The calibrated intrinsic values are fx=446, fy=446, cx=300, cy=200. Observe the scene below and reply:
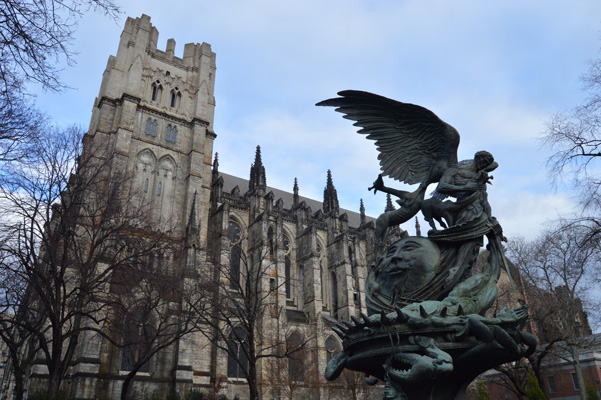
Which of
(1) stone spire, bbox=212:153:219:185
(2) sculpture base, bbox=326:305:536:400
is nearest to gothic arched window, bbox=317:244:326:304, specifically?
(1) stone spire, bbox=212:153:219:185

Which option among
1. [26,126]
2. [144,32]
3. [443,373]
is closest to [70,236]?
[26,126]

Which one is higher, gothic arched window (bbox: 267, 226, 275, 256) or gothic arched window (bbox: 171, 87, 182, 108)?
gothic arched window (bbox: 171, 87, 182, 108)

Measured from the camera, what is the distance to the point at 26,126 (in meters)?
8.54

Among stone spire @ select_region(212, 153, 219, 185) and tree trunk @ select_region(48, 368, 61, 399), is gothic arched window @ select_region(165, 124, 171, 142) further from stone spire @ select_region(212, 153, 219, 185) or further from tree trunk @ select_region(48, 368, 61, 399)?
tree trunk @ select_region(48, 368, 61, 399)

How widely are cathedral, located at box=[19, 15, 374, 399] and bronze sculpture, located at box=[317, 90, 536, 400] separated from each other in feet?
72.4

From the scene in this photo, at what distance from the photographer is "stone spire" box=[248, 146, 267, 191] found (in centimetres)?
4041

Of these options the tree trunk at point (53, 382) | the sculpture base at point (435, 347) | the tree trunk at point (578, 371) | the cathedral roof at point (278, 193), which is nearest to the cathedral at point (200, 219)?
the cathedral roof at point (278, 193)

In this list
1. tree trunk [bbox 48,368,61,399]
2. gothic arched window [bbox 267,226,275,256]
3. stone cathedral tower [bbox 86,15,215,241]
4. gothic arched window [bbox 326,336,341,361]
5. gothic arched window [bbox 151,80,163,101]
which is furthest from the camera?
gothic arched window [bbox 151,80,163,101]

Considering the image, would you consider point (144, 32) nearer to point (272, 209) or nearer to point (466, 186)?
point (272, 209)

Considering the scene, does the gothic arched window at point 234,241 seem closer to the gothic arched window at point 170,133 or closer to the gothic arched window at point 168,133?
the gothic arched window at point 170,133

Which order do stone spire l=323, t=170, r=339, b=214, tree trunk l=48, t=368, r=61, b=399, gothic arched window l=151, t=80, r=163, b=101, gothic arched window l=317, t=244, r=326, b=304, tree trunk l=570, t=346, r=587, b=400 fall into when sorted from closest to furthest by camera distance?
tree trunk l=48, t=368, r=61, b=399, tree trunk l=570, t=346, r=587, b=400, gothic arched window l=151, t=80, r=163, b=101, gothic arched window l=317, t=244, r=326, b=304, stone spire l=323, t=170, r=339, b=214

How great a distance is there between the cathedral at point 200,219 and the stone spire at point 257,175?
0.10 m

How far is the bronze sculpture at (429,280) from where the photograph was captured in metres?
→ 4.49

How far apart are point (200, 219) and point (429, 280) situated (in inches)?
1132
